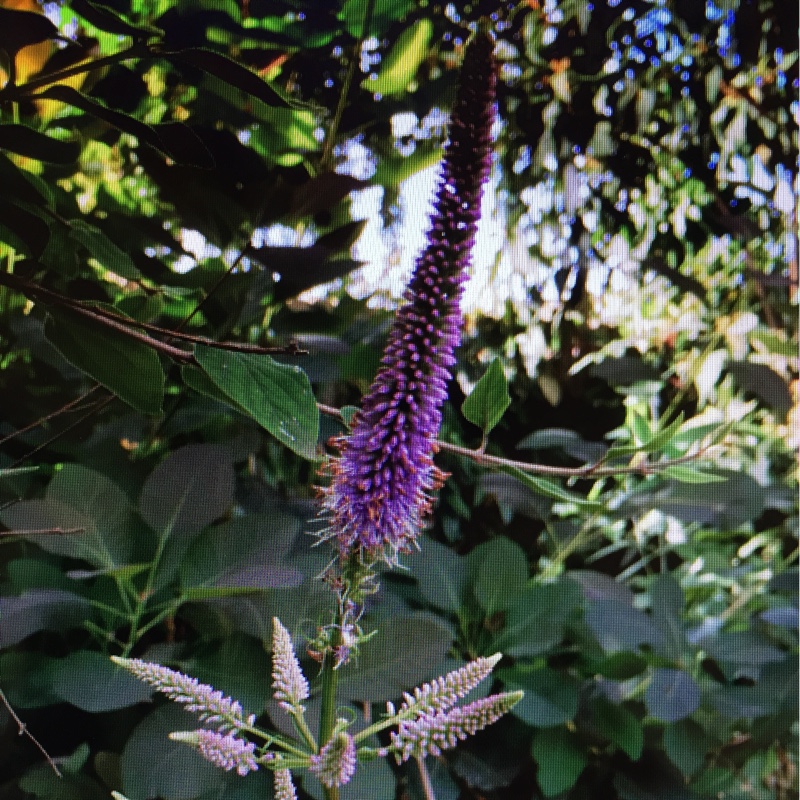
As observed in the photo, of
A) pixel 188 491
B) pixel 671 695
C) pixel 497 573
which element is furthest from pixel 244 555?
pixel 671 695

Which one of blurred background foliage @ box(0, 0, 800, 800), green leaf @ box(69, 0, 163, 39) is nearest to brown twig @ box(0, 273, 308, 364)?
blurred background foliage @ box(0, 0, 800, 800)

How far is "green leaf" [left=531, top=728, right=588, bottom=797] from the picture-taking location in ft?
1.17

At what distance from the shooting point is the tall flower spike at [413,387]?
0.85ft

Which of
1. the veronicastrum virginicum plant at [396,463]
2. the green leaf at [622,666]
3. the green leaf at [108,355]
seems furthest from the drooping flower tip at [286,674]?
the green leaf at [622,666]

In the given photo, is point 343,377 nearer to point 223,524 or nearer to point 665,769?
point 223,524

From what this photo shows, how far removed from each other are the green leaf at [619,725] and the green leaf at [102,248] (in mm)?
324

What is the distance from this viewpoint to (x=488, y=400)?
0.32 metres

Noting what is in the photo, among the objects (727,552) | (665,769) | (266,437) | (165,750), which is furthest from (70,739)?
(727,552)

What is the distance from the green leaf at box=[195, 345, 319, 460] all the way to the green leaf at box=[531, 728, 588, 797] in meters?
0.21

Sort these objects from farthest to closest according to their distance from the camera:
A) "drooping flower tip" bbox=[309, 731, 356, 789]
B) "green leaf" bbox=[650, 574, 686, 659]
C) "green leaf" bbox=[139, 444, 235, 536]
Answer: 1. "green leaf" bbox=[650, 574, 686, 659]
2. "green leaf" bbox=[139, 444, 235, 536]
3. "drooping flower tip" bbox=[309, 731, 356, 789]

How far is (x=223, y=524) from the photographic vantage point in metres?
Result: 0.32

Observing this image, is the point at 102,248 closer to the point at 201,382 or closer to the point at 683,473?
the point at 201,382

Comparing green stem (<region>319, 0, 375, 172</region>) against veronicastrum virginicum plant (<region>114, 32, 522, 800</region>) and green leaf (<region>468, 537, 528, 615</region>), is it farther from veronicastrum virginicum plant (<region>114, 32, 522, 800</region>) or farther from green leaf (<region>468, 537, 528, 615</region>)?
green leaf (<region>468, 537, 528, 615</region>)

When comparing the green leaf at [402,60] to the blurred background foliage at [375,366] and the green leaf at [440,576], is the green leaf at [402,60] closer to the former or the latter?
the blurred background foliage at [375,366]
